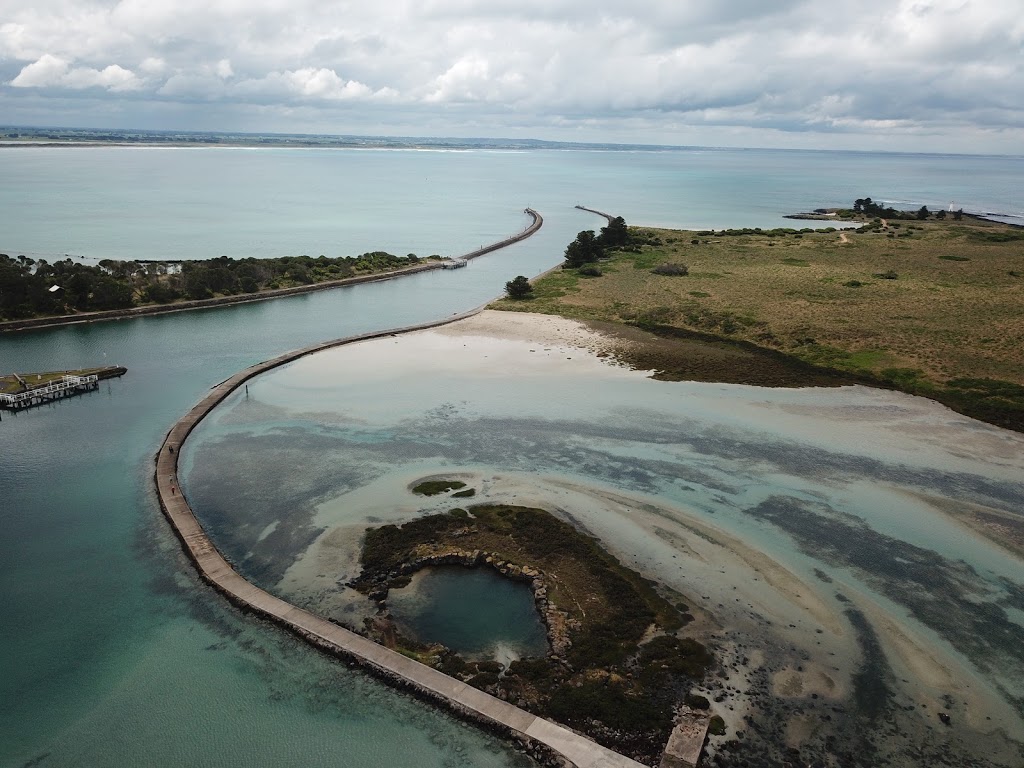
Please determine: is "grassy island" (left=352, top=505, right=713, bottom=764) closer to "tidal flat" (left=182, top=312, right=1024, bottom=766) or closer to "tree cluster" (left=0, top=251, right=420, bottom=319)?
"tidal flat" (left=182, top=312, right=1024, bottom=766)

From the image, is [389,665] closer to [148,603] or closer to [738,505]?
[148,603]

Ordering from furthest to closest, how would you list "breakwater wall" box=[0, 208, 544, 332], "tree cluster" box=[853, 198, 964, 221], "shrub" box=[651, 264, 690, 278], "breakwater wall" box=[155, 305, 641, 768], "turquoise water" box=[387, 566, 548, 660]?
"tree cluster" box=[853, 198, 964, 221] < "shrub" box=[651, 264, 690, 278] < "breakwater wall" box=[0, 208, 544, 332] < "turquoise water" box=[387, 566, 548, 660] < "breakwater wall" box=[155, 305, 641, 768]

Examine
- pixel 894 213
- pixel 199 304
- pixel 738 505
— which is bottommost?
pixel 738 505

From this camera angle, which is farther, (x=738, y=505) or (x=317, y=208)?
(x=317, y=208)

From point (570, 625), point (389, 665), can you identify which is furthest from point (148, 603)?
point (570, 625)

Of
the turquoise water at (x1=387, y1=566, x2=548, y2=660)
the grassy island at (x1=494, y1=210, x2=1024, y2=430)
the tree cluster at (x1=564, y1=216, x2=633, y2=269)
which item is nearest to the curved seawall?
the turquoise water at (x1=387, y1=566, x2=548, y2=660)

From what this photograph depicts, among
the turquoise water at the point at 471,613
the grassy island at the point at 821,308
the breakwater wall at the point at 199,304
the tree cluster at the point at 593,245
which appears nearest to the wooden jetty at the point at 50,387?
the breakwater wall at the point at 199,304

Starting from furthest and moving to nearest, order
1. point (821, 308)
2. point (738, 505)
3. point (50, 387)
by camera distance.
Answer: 1. point (821, 308)
2. point (50, 387)
3. point (738, 505)

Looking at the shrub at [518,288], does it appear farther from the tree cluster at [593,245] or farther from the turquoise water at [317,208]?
the turquoise water at [317,208]
